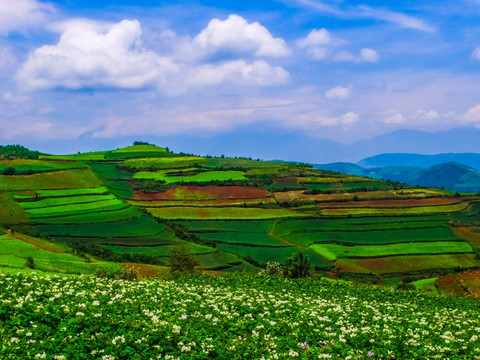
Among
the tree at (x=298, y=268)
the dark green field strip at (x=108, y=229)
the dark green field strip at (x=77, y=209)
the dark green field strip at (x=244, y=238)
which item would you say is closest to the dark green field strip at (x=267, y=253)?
the dark green field strip at (x=244, y=238)

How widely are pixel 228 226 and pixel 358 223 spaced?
31141mm

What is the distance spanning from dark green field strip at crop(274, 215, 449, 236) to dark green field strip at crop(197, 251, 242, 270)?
23333 mm

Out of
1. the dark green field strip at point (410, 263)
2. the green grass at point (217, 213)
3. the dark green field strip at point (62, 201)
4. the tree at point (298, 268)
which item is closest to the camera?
the tree at point (298, 268)

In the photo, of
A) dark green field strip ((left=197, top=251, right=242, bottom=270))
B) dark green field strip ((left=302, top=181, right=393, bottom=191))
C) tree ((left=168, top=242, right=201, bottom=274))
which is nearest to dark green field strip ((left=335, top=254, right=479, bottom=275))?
dark green field strip ((left=197, top=251, right=242, bottom=270))

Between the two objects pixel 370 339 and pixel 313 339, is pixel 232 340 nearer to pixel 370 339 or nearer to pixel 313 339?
pixel 313 339

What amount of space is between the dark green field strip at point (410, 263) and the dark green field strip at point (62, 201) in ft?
223

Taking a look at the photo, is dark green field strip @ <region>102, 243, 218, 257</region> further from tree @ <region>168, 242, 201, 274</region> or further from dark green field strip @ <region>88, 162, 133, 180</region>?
dark green field strip @ <region>88, 162, 133, 180</region>

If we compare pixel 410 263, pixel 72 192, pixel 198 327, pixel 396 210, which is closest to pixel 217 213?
pixel 72 192

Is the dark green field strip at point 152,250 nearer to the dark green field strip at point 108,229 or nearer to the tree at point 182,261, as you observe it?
the dark green field strip at point 108,229

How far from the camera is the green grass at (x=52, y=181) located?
414ft

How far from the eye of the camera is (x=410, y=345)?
561 inches

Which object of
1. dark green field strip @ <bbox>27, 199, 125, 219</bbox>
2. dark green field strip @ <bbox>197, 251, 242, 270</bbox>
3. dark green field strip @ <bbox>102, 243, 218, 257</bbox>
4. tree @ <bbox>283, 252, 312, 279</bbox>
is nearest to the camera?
tree @ <bbox>283, 252, 312, 279</bbox>

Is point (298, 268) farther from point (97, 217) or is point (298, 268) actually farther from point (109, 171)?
point (109, 171)

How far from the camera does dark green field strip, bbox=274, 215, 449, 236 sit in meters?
110
